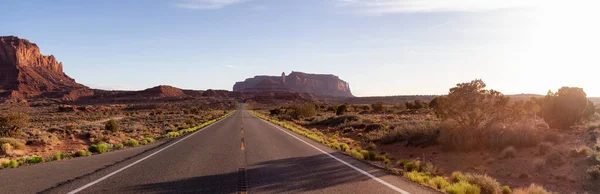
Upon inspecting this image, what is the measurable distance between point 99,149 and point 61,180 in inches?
314

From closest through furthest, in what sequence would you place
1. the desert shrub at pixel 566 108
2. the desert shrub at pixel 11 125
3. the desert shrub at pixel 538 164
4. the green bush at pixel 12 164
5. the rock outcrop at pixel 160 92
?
the green bush at pixel 12 164 < the desert shrub at pixel 538 164 < the desert shrub at pixel 566 108 < the desert shrub at pixel 11 125 < the rock outcrop at pixel 160 92

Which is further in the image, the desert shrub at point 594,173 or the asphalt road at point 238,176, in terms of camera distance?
the desert shrub at point 594,173

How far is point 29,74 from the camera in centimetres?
16338

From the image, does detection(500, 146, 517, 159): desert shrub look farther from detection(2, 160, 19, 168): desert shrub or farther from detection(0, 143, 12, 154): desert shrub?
detection(0, 143, 12, 154): desert shrub

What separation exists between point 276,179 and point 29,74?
193m

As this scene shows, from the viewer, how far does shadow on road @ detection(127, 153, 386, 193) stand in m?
7.45

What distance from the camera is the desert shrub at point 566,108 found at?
22.7 metres

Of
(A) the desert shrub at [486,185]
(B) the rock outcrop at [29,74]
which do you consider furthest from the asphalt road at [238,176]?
(B) the rock outcrop at [29,74]

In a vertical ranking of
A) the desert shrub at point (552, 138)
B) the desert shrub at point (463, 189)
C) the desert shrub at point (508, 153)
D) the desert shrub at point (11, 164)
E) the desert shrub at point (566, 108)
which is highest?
the desert shrub at point (566, 108)

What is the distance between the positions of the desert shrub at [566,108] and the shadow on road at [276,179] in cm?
1818

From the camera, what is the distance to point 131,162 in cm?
1185

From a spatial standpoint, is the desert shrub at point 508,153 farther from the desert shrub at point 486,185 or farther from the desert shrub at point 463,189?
the desert shrub at point 463,189

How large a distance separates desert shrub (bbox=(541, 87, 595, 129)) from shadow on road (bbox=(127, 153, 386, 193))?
18184 mm

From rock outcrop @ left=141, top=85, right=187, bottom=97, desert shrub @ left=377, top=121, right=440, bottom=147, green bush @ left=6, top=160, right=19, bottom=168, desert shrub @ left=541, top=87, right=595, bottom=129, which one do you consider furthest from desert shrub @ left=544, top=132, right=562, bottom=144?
rock outcrop @ left=141, top=85, right=187, bottom=97
